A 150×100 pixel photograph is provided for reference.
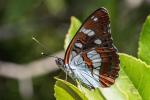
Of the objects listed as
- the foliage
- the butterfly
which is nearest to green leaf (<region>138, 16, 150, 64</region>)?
the foliage

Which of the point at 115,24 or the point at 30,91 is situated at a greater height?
the point at 115,24

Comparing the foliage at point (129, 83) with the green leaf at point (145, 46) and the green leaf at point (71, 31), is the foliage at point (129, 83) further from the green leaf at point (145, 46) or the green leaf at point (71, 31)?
the green leaf at point (71, 31)

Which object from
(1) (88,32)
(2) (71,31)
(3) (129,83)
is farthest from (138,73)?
(1) (88,32)

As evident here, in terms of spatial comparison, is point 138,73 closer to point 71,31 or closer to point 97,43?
point 71,31

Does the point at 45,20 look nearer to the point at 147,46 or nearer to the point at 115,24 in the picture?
the point at 115,24

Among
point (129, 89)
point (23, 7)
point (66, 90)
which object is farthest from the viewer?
point (23, 7)

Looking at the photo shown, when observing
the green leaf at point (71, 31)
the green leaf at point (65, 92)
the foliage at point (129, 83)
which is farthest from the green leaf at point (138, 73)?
the green leaf at point (71, 31)

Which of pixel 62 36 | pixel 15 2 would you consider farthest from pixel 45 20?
pixel 15 2

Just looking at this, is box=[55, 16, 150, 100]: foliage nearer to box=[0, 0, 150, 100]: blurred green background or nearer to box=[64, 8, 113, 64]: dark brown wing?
box=[64, 8, 113, 64]: dark brown wing
